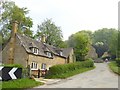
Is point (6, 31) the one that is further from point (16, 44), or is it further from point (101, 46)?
point (101, 46)

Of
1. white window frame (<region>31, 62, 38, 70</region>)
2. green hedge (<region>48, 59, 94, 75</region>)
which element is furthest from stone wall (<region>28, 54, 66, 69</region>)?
green hedge (<region>48, 59, 94, 75</region>)

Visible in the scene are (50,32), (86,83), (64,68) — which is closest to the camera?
(86,83)

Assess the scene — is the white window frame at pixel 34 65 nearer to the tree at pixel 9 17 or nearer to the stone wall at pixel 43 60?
the stone wall at pixel 43 60

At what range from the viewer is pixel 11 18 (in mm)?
58062

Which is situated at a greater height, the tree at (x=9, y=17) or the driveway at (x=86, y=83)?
the tree at (x=9, y=17)

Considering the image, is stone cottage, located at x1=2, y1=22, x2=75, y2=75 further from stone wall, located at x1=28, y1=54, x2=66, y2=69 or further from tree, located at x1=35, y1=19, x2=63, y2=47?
tree, located at x1=35, y1=19, x2=63, y2=47

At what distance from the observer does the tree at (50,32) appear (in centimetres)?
7562

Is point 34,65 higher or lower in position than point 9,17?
lower

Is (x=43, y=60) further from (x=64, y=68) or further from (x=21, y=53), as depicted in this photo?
(x=21, y=53)

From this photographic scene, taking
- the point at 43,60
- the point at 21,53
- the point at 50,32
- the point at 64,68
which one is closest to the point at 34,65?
the point at 21,53

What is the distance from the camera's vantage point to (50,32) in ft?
249

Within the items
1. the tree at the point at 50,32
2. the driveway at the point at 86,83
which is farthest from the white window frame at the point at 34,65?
the tree at the point at 50,32

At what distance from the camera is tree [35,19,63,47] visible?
7562 cm

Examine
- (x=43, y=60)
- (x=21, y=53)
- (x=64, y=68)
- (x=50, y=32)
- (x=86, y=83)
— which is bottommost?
(x=86, y=83)
